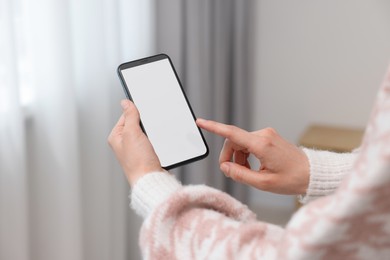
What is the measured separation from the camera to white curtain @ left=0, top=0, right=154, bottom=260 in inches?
48.3

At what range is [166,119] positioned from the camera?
0.91 m

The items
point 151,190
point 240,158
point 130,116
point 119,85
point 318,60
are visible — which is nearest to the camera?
point 151,190

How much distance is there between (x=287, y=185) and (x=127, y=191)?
937 millimetres

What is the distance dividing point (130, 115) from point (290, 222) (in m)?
0.43

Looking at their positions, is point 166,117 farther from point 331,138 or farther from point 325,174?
point 331,138

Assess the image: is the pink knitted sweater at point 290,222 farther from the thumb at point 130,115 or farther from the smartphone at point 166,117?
the smartphone at point 166,117

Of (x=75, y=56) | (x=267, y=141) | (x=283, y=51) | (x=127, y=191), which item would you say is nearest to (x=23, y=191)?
(x=75, y=56)

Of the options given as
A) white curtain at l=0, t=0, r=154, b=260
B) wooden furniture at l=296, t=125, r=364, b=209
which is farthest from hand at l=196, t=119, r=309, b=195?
wooden furniture at l=296, t=125, r=364, b=209

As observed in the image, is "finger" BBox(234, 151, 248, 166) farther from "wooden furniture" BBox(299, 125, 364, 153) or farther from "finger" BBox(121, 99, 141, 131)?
"wooden furniture" BBox(299, 125, 364, 153)

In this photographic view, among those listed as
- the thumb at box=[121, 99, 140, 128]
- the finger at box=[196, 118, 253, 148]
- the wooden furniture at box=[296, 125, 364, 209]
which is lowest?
the wooden furniture at box=[296, 125, 364, 209]

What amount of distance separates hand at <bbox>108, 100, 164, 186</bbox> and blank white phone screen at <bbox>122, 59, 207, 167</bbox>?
0.40 feet

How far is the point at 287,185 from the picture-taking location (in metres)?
0.82

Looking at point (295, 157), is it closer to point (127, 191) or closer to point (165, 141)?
point (165, 141)

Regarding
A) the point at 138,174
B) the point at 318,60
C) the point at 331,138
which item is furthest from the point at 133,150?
the point at 318,60
